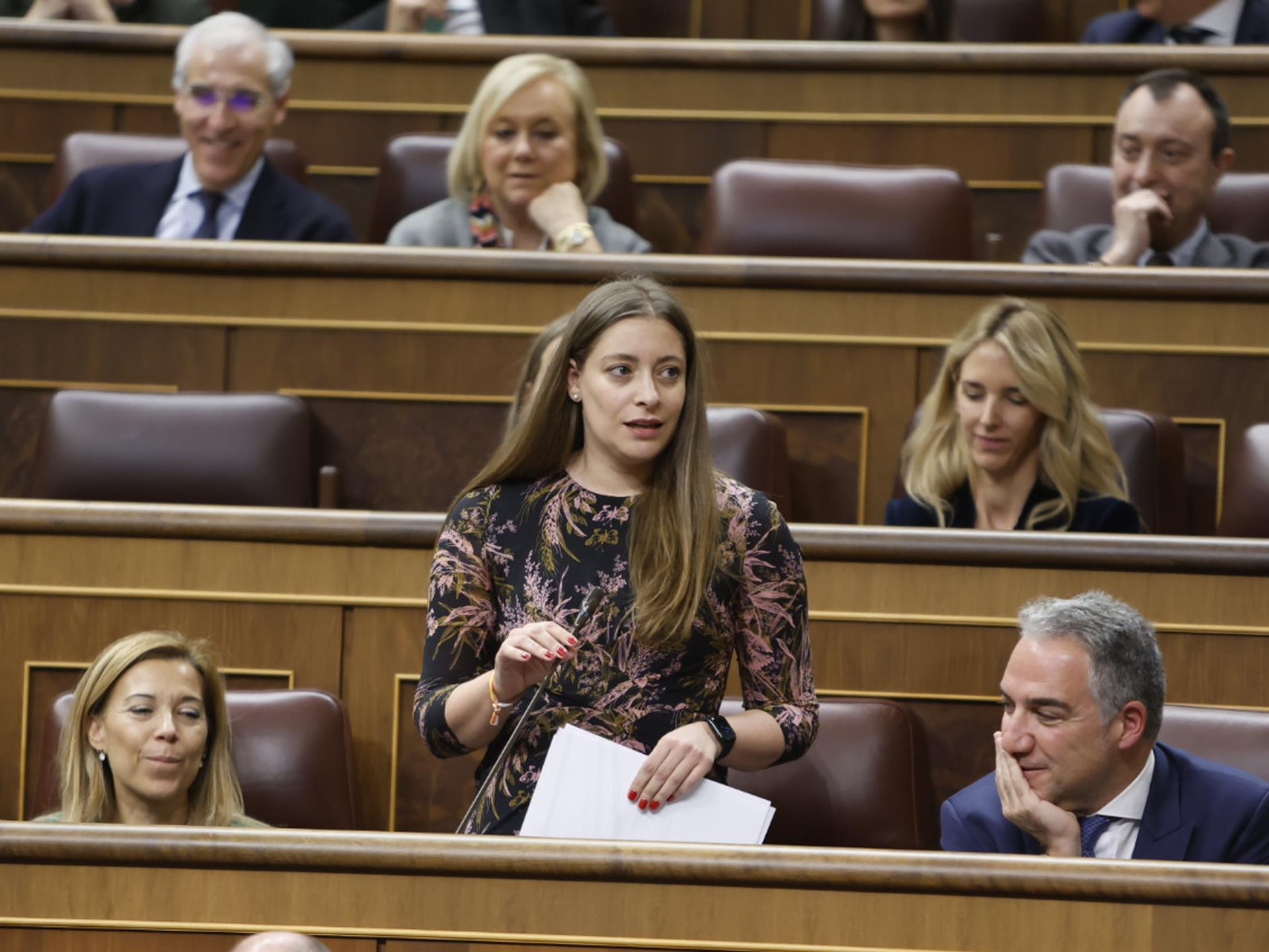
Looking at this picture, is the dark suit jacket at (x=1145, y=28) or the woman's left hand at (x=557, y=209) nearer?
the woman's left hand at (x=557, y=209)

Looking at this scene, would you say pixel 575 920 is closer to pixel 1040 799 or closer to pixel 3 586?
pixel 1040 799

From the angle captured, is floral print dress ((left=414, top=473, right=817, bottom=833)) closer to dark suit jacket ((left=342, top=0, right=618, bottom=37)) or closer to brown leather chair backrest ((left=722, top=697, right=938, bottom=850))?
brown leather chair backrest ((left=722, top=697, right=938, bottom=850))

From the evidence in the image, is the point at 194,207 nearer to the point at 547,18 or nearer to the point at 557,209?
the point at 557,209

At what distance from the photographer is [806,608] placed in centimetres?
88

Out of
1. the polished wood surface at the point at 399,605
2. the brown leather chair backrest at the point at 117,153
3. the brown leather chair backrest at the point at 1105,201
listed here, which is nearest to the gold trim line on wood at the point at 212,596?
the polished wood surface at the point at 399,605

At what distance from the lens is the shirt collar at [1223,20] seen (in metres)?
1.77

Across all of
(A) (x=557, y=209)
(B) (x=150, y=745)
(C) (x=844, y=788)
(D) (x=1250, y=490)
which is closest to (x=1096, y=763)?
(C) (x=844, y=788)

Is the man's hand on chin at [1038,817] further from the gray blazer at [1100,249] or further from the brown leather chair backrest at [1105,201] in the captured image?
the brown leather chair backrest at [1105,201]

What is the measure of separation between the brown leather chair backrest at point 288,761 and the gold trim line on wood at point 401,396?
0.33 meters

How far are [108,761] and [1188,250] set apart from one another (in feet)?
2.92

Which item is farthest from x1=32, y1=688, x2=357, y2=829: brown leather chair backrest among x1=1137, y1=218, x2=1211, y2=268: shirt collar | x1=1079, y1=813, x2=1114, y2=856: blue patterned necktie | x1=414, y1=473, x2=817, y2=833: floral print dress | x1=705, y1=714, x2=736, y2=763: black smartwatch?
x1=1137, y1=218, x2=1211, y2=268: shirt collar

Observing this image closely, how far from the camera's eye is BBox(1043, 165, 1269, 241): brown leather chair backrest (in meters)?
1.55

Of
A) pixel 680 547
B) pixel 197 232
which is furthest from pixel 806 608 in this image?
pixel 197 232

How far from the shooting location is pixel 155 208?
1.52m
